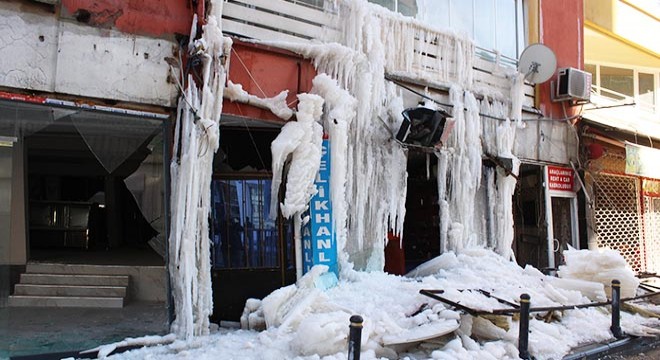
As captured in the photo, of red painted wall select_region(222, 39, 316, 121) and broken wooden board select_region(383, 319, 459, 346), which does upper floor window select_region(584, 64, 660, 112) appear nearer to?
red painted wall select_region(222, 39, 316, 121)

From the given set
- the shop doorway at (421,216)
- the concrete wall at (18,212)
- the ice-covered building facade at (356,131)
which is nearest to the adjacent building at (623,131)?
the ice-covered building facade at (356,131)

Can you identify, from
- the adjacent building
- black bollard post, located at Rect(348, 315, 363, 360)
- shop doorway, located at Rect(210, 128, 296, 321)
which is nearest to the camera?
black bollard post, located at Rect(348, 315, 363, 360)

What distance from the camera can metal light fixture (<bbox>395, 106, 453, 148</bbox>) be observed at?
775cm

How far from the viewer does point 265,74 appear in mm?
7074

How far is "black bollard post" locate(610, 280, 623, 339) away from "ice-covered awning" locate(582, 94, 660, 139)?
5.46 m

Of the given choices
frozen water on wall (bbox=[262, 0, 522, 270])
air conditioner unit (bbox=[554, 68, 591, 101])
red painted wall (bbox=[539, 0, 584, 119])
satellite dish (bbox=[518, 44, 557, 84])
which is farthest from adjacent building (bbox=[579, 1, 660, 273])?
frozen water on wall (bbox=[262, 0, 522, 270])

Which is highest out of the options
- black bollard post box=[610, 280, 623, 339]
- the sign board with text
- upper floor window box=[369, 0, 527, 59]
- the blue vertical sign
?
upper floor window box=[369, 0, 527, 59]

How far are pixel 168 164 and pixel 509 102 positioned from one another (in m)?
7.06

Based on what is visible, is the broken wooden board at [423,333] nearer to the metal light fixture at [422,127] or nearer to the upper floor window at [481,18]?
the metal light fixture at [422,127]

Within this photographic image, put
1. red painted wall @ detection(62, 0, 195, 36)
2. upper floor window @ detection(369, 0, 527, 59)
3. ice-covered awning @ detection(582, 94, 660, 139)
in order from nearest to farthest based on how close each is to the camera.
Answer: red painted wall @ detection(62, 0, 195, 36) → upper floor window @ detection(369, 0, 527, 59) → ice-covered awning @ detection(582, 94, 660, 139)

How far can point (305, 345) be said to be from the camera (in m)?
5.19

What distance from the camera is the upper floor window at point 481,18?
29.8ft

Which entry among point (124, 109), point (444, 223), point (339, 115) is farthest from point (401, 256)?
point (124, 109)

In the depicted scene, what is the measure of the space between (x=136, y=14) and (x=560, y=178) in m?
9.33
